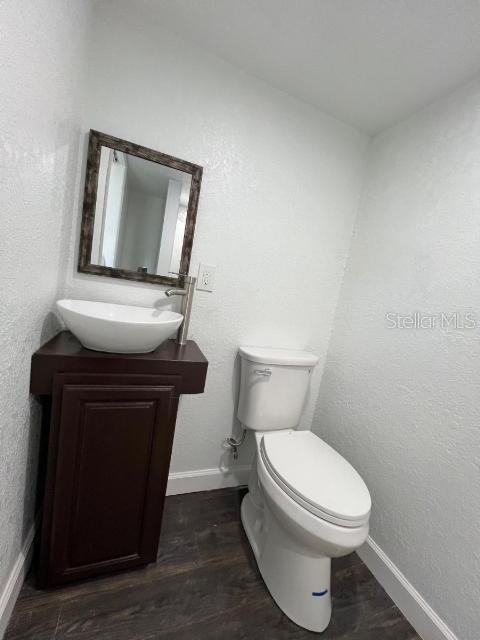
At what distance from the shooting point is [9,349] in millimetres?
607

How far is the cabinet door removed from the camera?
80 centimetres

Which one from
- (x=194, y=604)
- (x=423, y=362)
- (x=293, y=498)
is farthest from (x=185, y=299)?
(x=194, y=604)

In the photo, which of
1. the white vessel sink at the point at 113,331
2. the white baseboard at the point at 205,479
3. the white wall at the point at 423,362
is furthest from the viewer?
the white baseboard at the point at 205,479

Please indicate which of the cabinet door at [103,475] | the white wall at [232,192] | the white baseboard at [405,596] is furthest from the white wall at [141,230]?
the white baseboard at [405,596]

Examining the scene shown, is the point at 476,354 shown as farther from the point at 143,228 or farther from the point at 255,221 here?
the point at 143,228

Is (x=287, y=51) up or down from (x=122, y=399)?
up

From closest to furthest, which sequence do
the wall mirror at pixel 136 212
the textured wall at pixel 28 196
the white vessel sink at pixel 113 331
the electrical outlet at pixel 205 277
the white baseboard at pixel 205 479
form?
the textured wall at pixel 28 196 → the white vessel sink at pixel 113 331 → the wall mirror at pixel 136 212 → the electrical outlet at pixel 205 277 → the white baseboard at pixel 205 479

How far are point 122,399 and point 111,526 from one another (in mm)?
475

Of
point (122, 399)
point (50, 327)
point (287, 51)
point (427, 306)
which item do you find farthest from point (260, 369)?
point (287, 51)

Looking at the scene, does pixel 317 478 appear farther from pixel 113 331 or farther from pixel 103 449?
pixel 113 331

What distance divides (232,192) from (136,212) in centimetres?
43

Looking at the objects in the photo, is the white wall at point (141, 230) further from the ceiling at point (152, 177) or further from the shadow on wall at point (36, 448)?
the shadow on wall at point (36, 448)

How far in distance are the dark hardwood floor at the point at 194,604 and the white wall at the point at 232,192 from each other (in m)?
0.40

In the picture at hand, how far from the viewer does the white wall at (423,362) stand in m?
0.89
